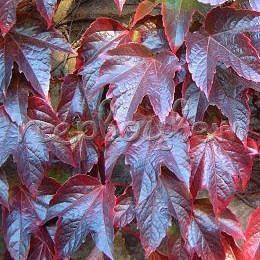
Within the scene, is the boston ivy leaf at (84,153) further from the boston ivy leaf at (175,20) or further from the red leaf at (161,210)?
the boston ivy leaf at (175,20)

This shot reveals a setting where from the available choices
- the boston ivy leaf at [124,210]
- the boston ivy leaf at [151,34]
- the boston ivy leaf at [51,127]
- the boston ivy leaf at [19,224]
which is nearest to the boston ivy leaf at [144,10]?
the boston ivy leaf at [151,34]

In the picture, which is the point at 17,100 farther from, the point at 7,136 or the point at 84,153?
the point at 84,153

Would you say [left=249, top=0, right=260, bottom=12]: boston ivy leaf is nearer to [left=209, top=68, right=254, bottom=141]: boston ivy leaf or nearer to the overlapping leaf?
[left=209, top=68, right=254, bottom=141]: boston ivy leaf

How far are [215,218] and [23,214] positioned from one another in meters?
0.45

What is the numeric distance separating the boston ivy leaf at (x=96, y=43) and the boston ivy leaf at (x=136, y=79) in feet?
0.22

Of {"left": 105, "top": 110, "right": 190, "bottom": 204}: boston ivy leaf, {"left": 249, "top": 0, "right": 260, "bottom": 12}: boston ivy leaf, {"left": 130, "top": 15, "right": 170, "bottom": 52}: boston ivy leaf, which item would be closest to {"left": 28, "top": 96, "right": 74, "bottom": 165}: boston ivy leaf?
{"left": 105, "top": 110, "right": 190, "bottom": 204}: boston ivy leaf

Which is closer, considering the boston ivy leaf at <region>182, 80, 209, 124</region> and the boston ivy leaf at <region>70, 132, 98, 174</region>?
the boston ivy leaf at <region>182, 80, 209, 124</region>

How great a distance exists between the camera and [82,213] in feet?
3.53

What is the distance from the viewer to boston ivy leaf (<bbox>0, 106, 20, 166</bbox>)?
1.05 metres

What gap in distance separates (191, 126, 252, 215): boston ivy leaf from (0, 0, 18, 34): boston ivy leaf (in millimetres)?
442

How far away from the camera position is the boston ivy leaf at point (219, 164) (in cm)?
102

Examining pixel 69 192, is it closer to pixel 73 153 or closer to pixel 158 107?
pixel 73 153

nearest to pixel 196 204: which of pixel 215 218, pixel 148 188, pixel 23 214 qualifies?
pixel 215 218

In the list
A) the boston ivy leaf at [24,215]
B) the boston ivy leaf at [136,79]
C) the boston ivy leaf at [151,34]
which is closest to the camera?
the boston ivy leaf at [136,79]
